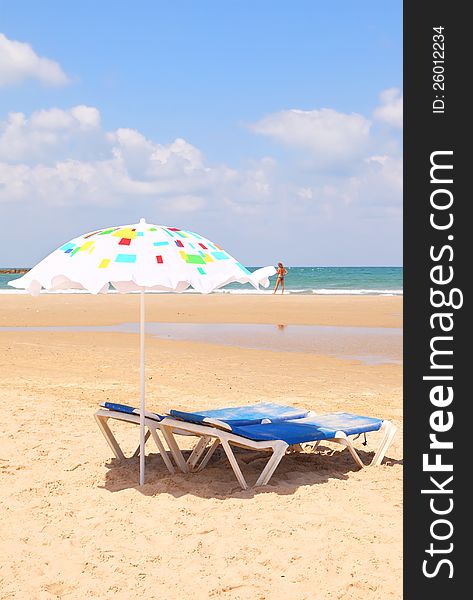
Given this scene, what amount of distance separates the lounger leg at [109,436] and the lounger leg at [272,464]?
1481 mm

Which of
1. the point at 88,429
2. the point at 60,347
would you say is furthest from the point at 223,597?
the point at 60,347

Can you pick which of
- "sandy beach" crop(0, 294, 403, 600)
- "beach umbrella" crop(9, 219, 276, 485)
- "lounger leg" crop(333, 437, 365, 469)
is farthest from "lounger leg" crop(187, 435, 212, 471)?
"beach umbrella" crop(9, 219, 276, 485)

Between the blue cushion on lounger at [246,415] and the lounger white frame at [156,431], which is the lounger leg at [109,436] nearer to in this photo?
the lounger white frame at [156,431]

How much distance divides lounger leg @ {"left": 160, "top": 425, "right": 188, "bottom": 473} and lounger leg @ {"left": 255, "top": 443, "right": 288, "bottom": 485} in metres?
0.77

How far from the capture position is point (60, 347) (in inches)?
566

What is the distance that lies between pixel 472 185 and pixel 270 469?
10.4ft

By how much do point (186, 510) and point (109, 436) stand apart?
148 centimetres

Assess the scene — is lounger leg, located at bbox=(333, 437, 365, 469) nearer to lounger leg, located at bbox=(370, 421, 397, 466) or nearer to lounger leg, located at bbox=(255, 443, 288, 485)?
lounger leg, located at bbox=(370, 421, 397, 466)

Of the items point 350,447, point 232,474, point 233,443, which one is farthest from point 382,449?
point 233,443

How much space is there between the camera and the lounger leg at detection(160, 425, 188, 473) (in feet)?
19.5

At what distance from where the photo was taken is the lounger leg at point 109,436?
247 inches

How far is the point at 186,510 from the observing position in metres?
5.18

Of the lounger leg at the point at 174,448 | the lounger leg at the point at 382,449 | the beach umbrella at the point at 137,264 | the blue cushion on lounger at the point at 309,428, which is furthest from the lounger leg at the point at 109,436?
the lounger leg at the point at 382,449

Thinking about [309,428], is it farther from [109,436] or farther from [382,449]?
[109,436]
